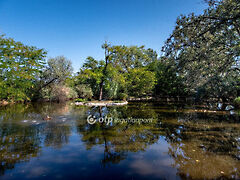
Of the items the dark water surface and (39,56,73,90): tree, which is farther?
(39,56,73,90): tree

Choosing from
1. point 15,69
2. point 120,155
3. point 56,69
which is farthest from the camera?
point 56,69

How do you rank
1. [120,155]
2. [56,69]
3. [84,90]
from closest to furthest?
1. [120,155]
2. [84,90]
3. [56,69]

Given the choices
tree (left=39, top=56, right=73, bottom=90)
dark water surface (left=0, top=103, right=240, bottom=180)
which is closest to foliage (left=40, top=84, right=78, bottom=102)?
tree (left=39, top=56, right=73, bottom=90)

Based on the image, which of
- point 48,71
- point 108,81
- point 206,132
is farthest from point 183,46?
point 48,71

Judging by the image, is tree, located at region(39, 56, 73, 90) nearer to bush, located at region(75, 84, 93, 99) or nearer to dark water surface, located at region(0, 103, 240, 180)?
bush, located at region(75, 84, 93, 99)

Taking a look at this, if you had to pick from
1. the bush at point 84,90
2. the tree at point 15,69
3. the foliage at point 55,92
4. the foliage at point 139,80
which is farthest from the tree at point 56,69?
the tree at point 15,69

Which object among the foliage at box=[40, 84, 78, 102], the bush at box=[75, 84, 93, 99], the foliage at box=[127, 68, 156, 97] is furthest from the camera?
the foliage at box=[127, 68, 156, 97]

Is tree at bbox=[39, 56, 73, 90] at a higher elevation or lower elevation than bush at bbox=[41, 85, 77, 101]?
higher

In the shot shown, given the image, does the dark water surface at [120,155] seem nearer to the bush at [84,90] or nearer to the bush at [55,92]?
the bush at [55,92]

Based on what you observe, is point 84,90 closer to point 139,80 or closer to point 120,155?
point 139,80

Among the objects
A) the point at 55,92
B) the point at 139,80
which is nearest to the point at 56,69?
the point at 55,92

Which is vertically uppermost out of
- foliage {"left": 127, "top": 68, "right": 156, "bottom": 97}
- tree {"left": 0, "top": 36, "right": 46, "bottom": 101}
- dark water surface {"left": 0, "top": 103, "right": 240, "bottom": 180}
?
foliage {"left": 127, "top": 68, "right": 156, "bottom": 97}

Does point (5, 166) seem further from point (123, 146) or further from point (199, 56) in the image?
point (199, 56)

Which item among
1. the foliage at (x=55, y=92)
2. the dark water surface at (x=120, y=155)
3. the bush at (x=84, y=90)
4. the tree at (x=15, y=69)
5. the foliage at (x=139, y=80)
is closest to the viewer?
the dark water surface at (x=120, y=155)
